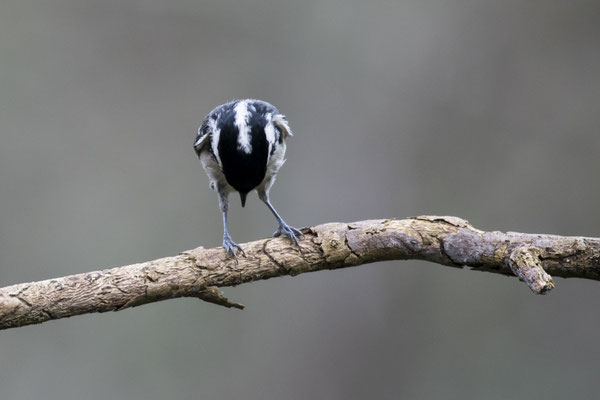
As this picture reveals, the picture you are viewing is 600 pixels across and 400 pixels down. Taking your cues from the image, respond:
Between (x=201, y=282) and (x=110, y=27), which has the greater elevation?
(x=110, y=27)

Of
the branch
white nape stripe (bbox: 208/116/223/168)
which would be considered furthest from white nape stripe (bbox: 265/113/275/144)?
the branch

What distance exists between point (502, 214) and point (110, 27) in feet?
12.6

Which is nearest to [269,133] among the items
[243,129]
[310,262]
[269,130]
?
[269,130]

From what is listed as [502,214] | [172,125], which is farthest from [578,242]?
[172,125]

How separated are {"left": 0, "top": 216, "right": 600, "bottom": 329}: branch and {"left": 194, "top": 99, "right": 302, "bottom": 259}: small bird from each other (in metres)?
0.09

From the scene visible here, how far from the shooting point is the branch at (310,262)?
84.7 inches

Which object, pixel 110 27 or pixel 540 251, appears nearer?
pixel 540 251

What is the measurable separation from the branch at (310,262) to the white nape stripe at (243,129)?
1.32ft

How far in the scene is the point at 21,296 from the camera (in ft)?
7.01

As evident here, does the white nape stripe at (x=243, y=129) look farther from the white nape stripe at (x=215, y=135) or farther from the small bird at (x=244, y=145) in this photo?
the white nape stripe at (x=215, y=135)

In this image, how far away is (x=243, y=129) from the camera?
2.65m

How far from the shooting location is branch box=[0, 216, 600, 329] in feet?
7.06

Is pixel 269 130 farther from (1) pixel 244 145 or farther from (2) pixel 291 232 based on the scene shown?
(2) pixel 291 232

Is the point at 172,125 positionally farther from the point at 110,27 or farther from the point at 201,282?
the point at 201,282
